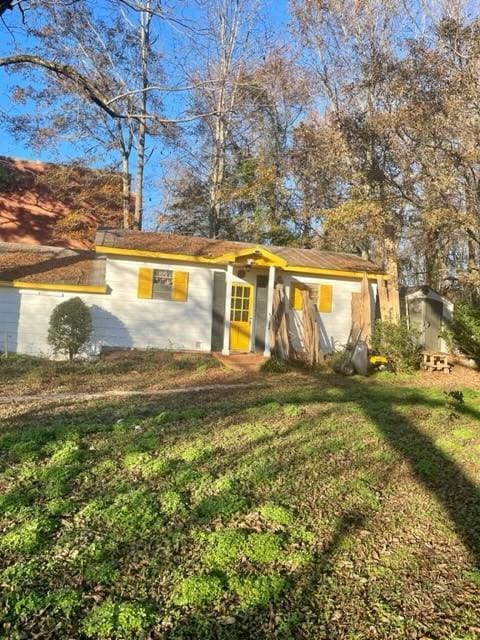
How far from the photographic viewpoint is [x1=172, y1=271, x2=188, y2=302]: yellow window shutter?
1318 centimetres

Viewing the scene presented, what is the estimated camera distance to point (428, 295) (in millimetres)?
14773

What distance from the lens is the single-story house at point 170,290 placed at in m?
12.2

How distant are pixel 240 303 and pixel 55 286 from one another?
4.70 metres

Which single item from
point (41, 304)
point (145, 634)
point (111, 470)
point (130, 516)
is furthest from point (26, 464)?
point (41, 304)

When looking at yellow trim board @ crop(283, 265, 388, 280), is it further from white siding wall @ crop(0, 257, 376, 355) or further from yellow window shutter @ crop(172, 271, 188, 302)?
yellow window shutter @ crop(172, 271, 188, 302)

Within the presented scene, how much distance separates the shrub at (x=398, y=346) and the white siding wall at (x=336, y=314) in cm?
213

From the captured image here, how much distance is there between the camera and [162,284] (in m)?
13.1

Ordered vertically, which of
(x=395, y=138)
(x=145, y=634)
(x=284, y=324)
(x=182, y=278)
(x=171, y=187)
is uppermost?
(x=171, y=187)

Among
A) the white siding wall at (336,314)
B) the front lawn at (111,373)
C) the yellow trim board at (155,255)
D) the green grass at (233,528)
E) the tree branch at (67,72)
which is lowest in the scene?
the green grass at (233,528)

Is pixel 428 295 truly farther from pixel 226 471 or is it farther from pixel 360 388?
pixel 226 471

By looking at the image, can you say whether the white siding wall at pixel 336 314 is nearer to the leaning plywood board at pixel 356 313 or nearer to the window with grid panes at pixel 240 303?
the leaning plywood board at pixel 356 313

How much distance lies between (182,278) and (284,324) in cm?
288

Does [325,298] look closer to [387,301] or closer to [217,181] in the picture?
[387,301]

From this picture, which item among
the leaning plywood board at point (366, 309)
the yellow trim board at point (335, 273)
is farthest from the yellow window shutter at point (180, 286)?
the leaning plywood board at point (366, 309)
